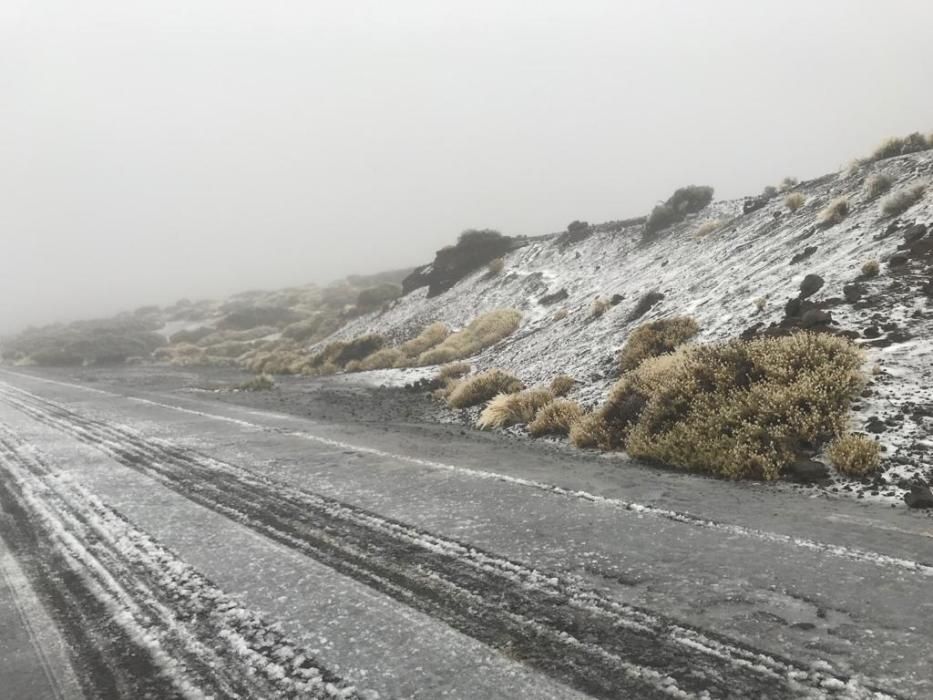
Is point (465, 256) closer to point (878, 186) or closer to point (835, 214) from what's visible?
point (835, 214)

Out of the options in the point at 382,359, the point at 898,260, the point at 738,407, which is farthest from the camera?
the point at 382,359

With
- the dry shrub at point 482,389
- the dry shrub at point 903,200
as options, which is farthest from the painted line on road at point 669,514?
the dry shrub at point 903,200

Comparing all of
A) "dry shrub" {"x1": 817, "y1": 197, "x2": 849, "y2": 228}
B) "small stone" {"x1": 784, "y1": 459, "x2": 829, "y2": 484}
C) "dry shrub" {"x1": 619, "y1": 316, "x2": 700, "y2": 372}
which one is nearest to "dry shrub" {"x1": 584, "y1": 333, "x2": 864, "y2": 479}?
"small stone" {"x1": 784, "y1": 459, "x2": 829, "y2": 484}

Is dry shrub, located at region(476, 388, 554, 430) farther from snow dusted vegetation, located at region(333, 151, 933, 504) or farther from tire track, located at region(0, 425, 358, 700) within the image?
tire track, located at region(0, 425, 358, 700)

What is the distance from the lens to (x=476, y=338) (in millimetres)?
21547

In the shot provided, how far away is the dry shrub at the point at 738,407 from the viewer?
22.8 ft

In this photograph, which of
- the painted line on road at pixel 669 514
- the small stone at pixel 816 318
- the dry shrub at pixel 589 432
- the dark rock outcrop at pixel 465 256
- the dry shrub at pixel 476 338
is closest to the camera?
the painted line on road at pixel 669 514

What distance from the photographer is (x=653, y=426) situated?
326 inches

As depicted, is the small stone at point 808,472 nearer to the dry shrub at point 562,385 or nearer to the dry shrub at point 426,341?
the dry shrub at point 562,385

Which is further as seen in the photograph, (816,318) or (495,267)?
(495,267)

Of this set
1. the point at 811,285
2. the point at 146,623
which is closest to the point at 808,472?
the point at 811,285

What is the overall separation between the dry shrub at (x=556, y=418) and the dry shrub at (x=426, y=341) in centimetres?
1369

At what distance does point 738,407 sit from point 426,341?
17856 mm

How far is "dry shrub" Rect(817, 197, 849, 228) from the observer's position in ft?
45.8
